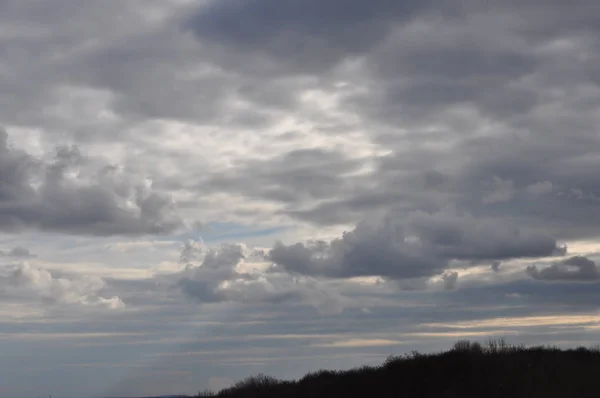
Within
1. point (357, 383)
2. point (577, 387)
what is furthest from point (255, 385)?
point (577, 387)

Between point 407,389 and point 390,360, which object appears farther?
point 390,360

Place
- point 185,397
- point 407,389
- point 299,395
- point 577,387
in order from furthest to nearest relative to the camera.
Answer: point 185,397 → point 299,395 → point 407,389 → point 577,387

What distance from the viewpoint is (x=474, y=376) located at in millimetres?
37750

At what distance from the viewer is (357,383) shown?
4331 centimetres

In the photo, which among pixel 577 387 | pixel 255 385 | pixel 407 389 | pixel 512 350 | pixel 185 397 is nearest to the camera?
pixel 577 387

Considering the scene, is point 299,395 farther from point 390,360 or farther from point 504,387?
point 504,387

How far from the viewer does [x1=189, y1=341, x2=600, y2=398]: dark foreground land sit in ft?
117

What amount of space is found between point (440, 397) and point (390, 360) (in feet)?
29.1

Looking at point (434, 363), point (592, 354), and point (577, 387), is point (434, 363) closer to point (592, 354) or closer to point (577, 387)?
point (577, 387)

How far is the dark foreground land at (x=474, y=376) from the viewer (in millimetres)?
35812

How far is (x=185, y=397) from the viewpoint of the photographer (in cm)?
5884

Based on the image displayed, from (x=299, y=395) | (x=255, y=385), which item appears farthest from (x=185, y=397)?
(x=299, y=395)

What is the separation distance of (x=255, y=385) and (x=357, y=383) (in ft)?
40.3

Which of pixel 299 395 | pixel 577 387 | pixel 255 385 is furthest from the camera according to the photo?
pixel 255 385
